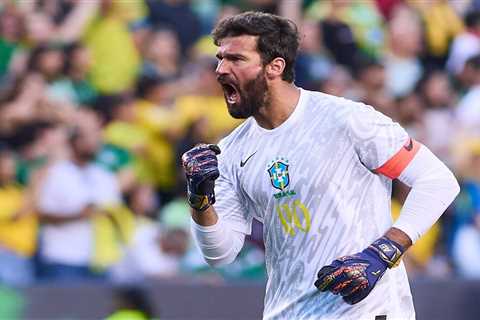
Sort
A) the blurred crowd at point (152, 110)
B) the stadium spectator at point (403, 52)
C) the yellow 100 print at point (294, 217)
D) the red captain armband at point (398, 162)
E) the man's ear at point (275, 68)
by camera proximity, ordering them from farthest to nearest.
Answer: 1. the stadium spectator at point (403, 52)
2. the blurred crowd at point (152, 110)
3. the man's ear at point (275, 68)
4. the yellow 100 print at point (294, 217)
5. the red captain armband at point (398, 162)

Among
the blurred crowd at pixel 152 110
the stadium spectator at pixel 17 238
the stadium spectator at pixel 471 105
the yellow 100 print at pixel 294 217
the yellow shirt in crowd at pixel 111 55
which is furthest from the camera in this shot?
the stadium spectator at pixel 471 105

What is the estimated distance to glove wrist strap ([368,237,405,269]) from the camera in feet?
15.1

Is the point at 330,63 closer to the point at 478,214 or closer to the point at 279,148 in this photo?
the point at 478,214

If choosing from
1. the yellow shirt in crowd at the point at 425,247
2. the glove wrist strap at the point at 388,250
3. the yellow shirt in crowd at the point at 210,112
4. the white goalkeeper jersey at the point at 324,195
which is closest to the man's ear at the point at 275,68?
the white goalkeeper jersey at the point at 324,195

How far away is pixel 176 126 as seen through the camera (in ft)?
32.0

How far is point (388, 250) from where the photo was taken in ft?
15.2

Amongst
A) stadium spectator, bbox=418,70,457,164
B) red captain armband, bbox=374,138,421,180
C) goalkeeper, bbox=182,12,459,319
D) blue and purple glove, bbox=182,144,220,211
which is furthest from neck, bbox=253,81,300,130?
stadium spectator, bbox=418,70,457,164

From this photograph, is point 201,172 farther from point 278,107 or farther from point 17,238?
point 17,238

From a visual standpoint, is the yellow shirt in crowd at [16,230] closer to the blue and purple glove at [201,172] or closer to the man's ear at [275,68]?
the blue and purple glove at [201,172]

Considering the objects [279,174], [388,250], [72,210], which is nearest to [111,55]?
[72,210]

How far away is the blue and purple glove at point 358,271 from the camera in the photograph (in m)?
4.53

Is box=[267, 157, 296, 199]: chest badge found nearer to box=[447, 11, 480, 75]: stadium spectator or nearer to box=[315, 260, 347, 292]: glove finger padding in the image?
box=[315, 260, 347, 292]: glove finger padding

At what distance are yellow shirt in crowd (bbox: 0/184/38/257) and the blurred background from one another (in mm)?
11

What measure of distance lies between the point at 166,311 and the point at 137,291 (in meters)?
0.30
